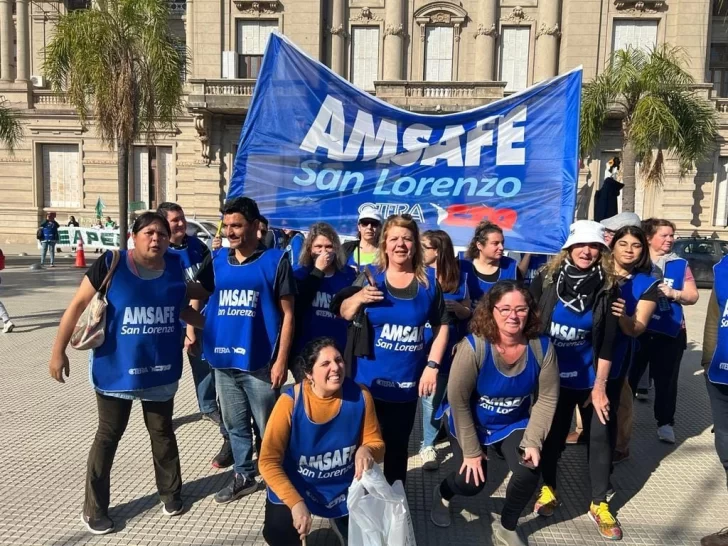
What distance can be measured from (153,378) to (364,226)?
1.81 m

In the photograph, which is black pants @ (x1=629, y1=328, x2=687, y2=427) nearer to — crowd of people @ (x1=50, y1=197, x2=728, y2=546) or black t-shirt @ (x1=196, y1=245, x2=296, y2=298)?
crowd of people @ (x1=50, y1=197, x2=728, y2=546)

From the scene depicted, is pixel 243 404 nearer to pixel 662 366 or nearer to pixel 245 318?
pixel 245 318

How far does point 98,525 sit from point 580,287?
3169 mm

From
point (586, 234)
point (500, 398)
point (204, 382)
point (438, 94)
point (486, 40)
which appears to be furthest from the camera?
point (486, 40)

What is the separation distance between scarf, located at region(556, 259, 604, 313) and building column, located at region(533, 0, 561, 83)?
66.6ft

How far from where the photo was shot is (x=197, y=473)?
4098 millimetres

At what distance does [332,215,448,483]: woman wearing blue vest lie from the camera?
3.26 meters

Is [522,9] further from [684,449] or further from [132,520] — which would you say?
[132,520]

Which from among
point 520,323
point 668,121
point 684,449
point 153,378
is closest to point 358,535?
point 520,323

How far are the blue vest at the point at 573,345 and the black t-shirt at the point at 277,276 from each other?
1.64 m

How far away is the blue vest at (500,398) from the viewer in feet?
10.1

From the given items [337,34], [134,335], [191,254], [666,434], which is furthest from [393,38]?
[134,335]

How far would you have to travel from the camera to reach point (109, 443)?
131 inches

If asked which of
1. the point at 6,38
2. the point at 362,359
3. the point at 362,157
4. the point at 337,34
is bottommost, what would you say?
the point at 362,359
